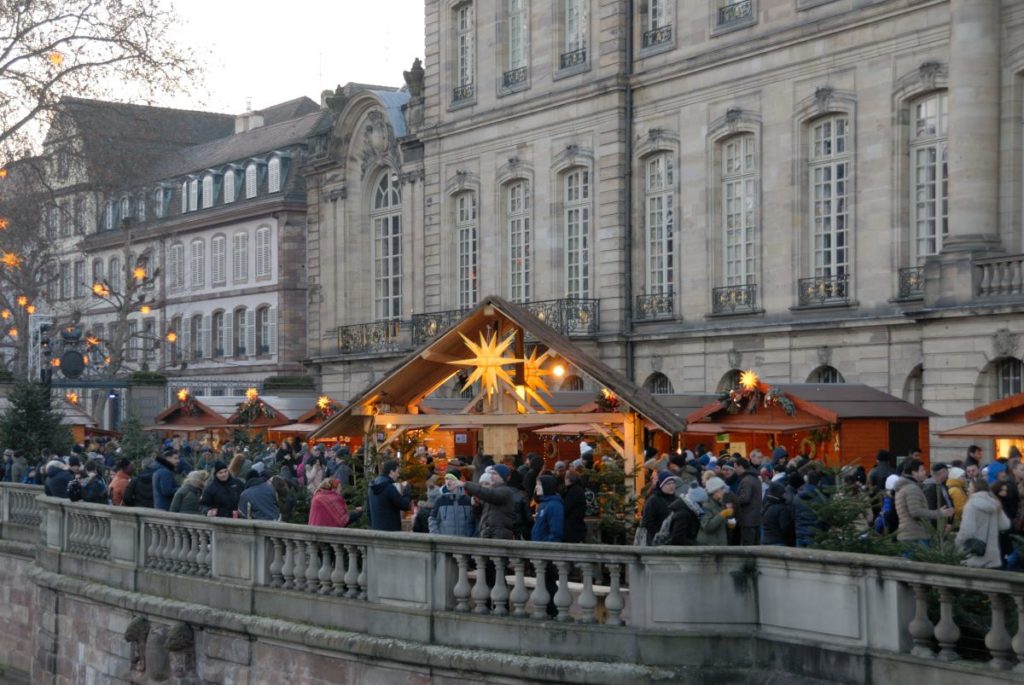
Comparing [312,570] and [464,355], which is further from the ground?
[464,355]

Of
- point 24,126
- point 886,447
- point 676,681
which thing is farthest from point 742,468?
point 24,126

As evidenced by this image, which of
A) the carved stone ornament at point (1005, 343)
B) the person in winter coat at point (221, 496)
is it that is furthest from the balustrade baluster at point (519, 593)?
the carved stone ornament at point (1005, 343)

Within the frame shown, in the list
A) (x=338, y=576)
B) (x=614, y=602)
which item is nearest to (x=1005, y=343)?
(x=338, y=576)

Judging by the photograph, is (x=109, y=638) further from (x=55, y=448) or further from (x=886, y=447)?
(x=886, y=447)

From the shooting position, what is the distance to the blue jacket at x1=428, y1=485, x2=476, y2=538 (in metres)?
16.1

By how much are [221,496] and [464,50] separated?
2857 cm

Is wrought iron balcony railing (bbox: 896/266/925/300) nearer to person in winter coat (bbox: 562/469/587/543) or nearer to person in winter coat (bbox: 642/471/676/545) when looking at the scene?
person in winter coat (bbox: 562/469/587/543)

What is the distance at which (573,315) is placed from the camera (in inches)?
1602

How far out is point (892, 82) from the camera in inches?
1272

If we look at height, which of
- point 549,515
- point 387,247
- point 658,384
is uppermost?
point 387,247

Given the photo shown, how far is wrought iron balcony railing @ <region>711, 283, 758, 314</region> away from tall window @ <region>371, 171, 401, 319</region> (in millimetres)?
14133

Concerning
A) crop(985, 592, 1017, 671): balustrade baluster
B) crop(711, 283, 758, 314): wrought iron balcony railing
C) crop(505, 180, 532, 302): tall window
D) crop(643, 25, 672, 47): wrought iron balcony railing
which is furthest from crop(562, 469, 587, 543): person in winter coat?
crop(505, 180, 532, 302): tall window

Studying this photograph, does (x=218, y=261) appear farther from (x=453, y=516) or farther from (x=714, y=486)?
(x=714, y=486)

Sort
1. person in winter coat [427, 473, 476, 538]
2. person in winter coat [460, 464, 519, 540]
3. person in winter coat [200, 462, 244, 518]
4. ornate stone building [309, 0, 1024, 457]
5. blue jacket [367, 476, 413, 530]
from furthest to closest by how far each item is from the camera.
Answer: ornate stone building [309, 0, 1024, 457], person in winter coat [200, 462, 244, 518], blue jacket [367, 476, 413, 530], person in winter coat [427, 473, 476, 538], person in winter coat [460, 464, 519, 540]
